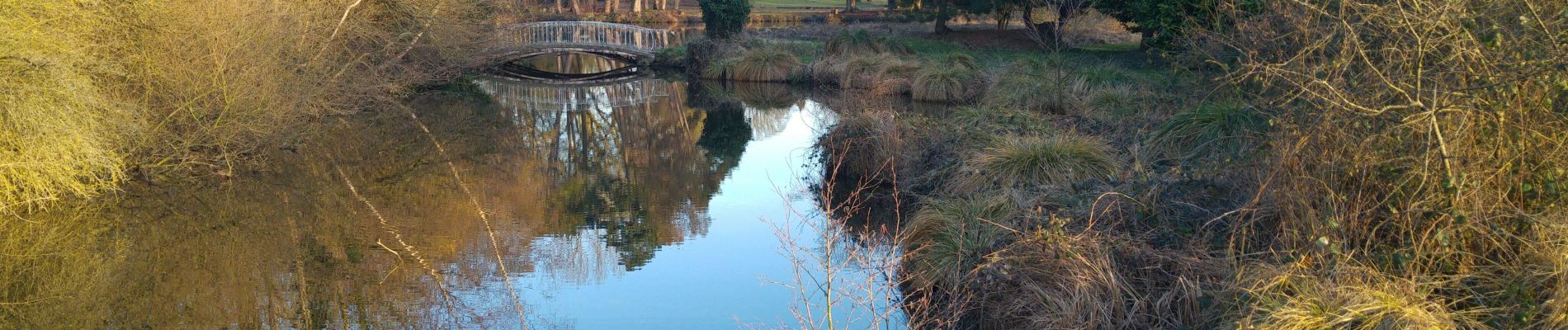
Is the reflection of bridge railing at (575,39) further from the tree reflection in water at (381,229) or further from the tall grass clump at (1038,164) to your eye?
the tall grass clump at (1038,164)

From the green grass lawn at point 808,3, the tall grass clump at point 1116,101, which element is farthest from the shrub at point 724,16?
the green grass lawn at point 808,3

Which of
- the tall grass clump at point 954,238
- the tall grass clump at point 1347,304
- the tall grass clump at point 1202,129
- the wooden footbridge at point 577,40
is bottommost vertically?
the wooden footbridge at point 577,40

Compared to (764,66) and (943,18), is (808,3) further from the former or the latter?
(764,66)

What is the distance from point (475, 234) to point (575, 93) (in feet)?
49.8

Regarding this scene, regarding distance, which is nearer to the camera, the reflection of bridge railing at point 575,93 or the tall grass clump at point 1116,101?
the tall grass clump at point 1116,101

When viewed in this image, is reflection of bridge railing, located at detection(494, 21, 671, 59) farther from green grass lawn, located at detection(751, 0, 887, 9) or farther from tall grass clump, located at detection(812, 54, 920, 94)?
green grass lawn, located at detection(751, 0, 887, 9)

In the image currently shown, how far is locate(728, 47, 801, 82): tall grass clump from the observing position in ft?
89.7

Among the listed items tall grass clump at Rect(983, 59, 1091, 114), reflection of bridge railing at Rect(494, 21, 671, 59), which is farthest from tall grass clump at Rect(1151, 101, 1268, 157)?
reflection of bridge railing at Rect(494, 21, 671, 59)

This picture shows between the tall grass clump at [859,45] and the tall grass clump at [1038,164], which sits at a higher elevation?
the tall grass clump at [1038,164]

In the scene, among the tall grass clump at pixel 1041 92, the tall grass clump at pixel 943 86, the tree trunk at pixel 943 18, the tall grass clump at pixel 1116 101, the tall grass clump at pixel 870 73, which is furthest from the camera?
the tree trunk at pixel 943 18

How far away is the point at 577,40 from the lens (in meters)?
30.3

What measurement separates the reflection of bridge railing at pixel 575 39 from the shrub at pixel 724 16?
1.80 meters

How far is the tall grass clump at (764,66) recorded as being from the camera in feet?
89.7

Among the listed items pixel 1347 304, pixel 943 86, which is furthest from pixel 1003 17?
pixel 1347 304
